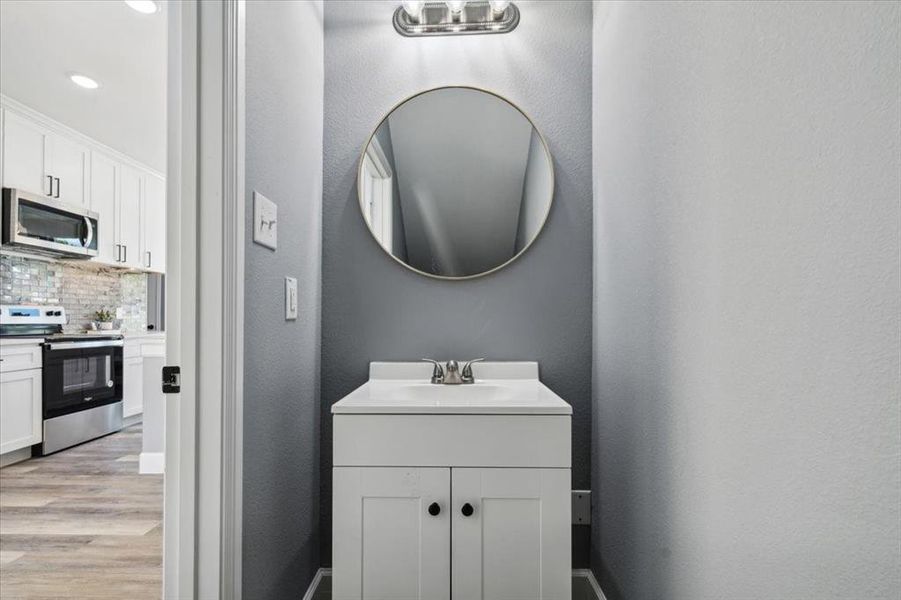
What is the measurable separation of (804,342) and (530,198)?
1.29 meters

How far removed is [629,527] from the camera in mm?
1427

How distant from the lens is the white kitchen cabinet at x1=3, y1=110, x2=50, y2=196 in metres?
3.38

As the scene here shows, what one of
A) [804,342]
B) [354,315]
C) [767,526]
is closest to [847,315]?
[804,342]

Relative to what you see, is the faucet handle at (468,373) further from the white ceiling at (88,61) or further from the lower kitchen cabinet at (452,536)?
the white ceiling at (88,61)

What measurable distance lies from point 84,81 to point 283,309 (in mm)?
2898

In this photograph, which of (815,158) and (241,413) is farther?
(241,413)

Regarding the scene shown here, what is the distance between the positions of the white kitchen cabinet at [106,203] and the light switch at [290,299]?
145 inches

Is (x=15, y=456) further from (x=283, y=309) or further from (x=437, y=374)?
(x=437, y=374)

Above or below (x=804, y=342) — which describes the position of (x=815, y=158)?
above

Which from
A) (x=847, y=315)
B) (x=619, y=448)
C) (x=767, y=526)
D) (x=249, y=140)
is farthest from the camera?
(x=619, y=448)

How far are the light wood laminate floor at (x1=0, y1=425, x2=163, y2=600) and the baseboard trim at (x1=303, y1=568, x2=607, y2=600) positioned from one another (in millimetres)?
630

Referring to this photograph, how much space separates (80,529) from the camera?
2393 millimetres

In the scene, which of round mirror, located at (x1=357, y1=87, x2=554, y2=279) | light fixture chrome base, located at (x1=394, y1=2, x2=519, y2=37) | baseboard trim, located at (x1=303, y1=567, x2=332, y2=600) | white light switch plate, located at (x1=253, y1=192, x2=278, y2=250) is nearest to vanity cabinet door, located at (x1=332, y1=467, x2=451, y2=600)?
baseboard trim, located at (x1=303, y1=567, x2=332, y2=600)

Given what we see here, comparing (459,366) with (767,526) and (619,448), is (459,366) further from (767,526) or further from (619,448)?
(767,526)
